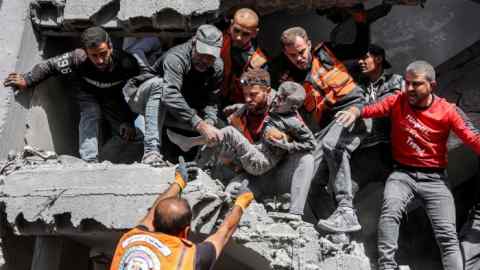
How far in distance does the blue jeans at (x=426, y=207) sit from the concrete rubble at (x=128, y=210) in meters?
0.28

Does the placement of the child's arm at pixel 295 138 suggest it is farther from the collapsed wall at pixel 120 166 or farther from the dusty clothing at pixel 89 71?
the dusty clothing at pixel 89 71

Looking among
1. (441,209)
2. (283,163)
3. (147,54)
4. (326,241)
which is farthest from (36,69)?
(441,209)

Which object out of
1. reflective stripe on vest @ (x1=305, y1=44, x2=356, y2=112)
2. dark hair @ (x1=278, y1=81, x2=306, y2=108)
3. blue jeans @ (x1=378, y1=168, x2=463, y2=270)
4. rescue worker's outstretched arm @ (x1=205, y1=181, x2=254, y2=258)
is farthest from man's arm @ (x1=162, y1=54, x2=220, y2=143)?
blue jeans @ (x1=378, y1=168, x2=463, y2=270)

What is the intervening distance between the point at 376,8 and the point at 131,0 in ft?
8.86

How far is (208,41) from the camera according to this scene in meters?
7.76

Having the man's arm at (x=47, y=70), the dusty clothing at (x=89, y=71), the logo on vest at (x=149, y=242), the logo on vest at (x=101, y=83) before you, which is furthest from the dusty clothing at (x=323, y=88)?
the logo on vest at (x=149, y=242)

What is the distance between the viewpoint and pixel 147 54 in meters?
8.94

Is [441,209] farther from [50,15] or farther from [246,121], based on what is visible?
[50,15]

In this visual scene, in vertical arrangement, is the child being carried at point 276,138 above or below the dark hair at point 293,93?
below

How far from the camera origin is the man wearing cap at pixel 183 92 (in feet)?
25.5

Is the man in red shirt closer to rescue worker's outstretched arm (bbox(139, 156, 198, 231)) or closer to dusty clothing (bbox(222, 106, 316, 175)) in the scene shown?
dusty clothing (bbox(222, 106, 316, 175))

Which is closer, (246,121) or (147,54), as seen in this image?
(246,121)

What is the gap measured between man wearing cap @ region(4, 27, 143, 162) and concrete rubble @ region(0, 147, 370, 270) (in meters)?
0.85

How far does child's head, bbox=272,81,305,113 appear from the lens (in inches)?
294
